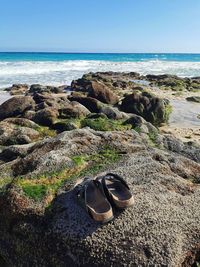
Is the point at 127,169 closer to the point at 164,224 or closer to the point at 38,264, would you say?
the point at 164,224

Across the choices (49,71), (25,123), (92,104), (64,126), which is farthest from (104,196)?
(49,71)

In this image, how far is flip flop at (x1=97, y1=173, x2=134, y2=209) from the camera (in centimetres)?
726

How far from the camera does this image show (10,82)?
152 ft

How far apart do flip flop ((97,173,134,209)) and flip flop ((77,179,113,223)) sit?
0.12 metres

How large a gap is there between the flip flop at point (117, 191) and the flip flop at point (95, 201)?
0.38ft

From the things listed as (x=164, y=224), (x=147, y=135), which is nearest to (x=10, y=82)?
(x=147, y=135)

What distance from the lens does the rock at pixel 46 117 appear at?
661 inches

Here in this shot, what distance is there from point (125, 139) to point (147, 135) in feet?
8.31

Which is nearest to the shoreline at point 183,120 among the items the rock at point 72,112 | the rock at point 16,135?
the rock at point 72,112

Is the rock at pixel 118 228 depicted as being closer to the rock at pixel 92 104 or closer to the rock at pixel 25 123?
the rock at pixel 25 123

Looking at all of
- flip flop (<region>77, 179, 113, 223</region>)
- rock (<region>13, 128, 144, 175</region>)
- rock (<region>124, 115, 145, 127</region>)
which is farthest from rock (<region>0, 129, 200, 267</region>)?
rock (<region>124, 115, 145, 127</region>)

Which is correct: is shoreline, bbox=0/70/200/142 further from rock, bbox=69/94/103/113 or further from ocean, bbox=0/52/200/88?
ocean, bbox=0/52/200/88

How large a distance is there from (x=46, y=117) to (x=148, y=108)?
8.21 meters

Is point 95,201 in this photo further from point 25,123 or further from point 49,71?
point 49,71
